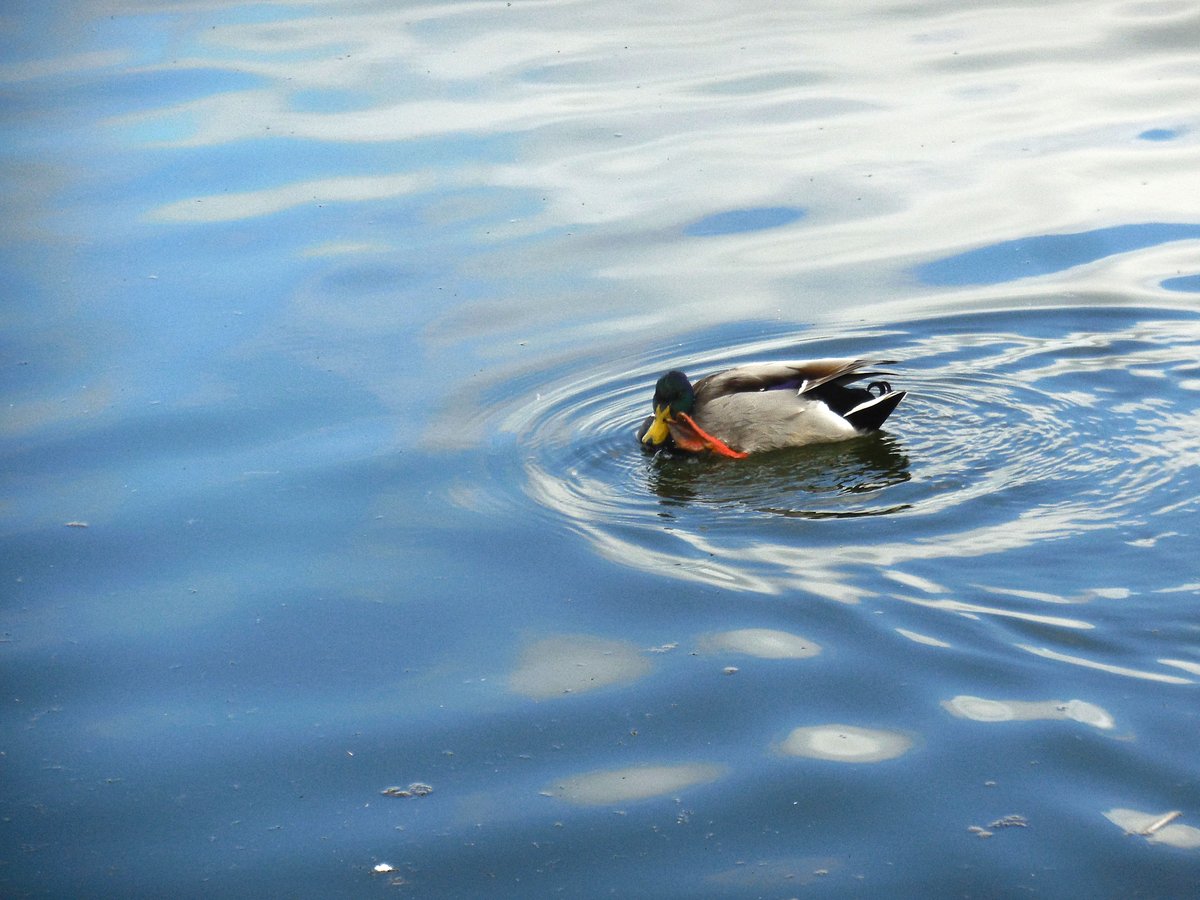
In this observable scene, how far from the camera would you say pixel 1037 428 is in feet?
24.9

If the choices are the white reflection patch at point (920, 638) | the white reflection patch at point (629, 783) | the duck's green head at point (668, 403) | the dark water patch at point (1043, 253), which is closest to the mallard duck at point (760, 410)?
the duck's green head at point (668, 403)

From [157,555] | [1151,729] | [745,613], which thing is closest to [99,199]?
[157,555]

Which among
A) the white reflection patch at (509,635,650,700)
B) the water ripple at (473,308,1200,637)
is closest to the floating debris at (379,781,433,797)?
the white reflection patch at (509,635,650,700)

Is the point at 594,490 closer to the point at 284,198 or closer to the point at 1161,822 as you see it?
the point at 1161,822

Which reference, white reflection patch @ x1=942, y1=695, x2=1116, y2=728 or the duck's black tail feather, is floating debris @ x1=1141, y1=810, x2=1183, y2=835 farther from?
the duck's black tail feather

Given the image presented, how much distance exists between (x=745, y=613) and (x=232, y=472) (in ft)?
9.85

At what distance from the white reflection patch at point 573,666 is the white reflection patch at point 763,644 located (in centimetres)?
30

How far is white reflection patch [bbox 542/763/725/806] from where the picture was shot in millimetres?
4789

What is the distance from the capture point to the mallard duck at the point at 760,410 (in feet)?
26.1

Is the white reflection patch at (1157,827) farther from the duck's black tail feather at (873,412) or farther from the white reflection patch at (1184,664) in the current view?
the duck's black tail feather at (873,412)

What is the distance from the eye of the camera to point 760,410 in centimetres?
802

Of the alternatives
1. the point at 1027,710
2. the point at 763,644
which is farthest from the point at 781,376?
the point at 1027,710

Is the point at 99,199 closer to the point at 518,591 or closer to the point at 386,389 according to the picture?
the point at 386,389

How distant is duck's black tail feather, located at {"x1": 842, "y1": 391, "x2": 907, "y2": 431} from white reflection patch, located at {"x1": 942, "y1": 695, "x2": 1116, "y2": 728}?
2.96 m
